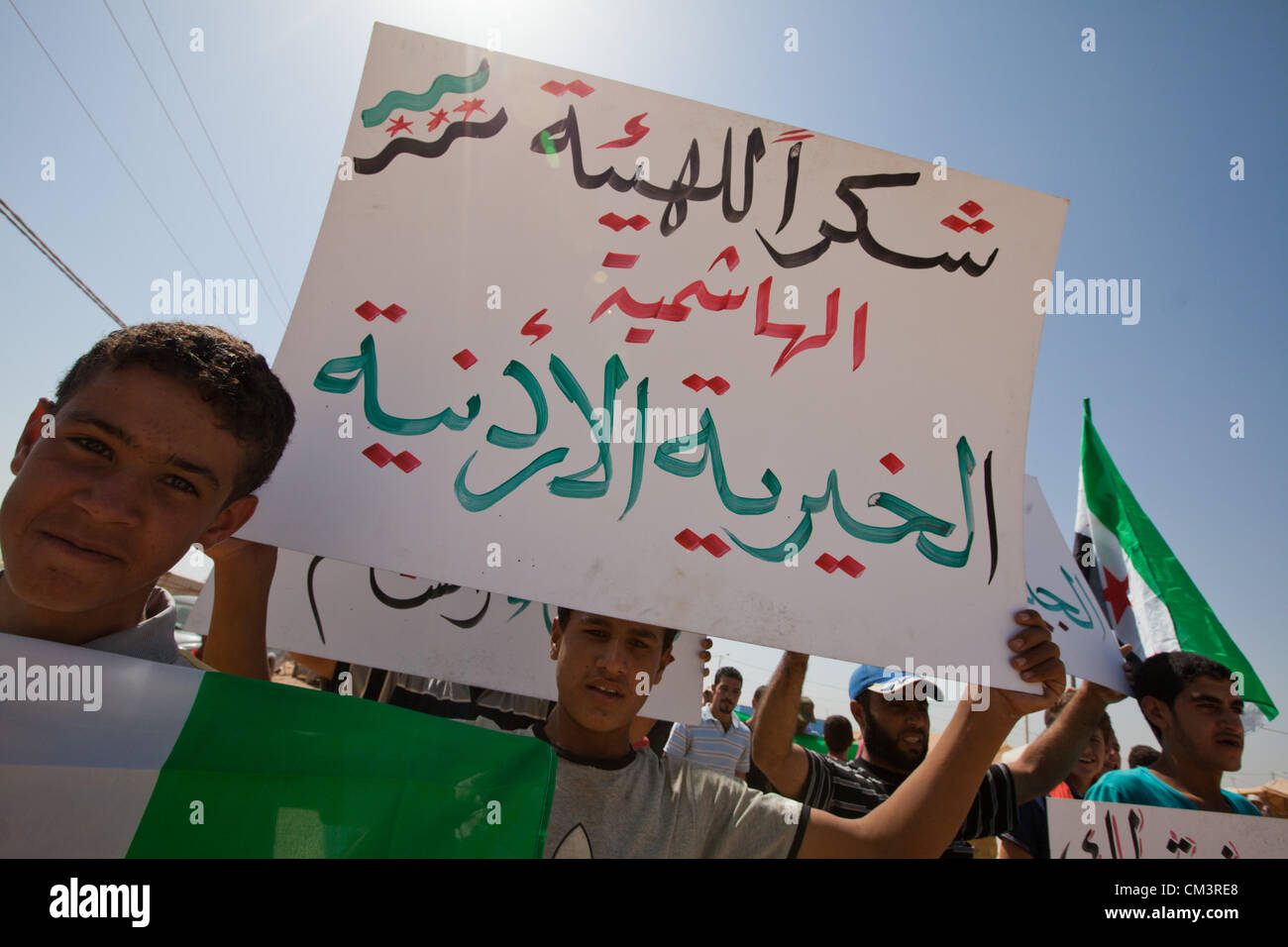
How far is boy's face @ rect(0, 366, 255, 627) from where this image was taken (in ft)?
3.50

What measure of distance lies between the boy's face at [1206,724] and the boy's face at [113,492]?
3479 mm

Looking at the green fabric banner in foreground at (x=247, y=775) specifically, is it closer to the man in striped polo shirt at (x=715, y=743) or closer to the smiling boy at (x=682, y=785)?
the smiling boy at (x=682, y=785)

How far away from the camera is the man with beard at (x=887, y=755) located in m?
2.25

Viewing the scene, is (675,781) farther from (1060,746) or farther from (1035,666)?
(1060,746)

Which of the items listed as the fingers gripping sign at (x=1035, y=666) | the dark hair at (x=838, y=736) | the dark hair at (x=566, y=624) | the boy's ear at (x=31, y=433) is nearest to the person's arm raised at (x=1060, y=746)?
the fingers gripping sign at (x=1035, y=666)

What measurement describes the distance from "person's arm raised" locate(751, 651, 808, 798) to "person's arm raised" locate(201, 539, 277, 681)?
1.53 m

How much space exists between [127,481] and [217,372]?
0.86ft

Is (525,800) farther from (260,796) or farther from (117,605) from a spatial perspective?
(117,605)

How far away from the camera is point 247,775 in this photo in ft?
3.46

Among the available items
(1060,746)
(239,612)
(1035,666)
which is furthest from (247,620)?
(1060,746)

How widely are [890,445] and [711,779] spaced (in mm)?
973

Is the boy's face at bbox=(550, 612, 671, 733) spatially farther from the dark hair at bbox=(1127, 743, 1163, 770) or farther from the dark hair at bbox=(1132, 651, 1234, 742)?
the dark hair at bbox=(1127, 743, 1163, 770)

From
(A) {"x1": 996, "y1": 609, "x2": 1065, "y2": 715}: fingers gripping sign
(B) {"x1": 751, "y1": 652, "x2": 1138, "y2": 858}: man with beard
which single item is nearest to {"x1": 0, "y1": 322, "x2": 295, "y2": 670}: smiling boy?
(B) {"x1": 751, "y1": 652, "x2": 1138, "y2": 858}: man with beard

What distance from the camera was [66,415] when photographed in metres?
1.16
